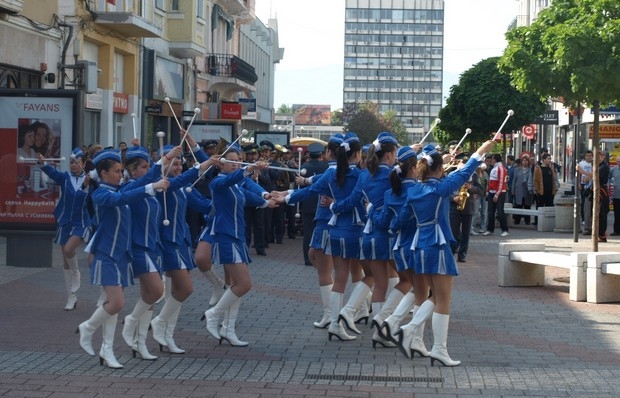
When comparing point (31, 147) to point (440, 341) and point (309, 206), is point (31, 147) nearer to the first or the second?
point (309, 206)

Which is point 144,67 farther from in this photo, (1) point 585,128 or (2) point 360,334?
(2) point 360,334

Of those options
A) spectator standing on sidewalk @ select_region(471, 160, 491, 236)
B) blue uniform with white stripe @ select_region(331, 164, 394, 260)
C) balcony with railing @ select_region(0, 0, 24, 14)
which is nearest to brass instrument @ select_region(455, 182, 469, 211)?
spectator standing on sidewalk @ select_region(471, 160, 491, 236)

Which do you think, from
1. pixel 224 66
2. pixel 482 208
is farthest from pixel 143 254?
pixel 224 66

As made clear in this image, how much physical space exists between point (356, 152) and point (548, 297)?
184 inches

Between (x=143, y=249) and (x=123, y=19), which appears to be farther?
(x=123, y=19)

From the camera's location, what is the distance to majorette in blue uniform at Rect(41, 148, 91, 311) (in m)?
12.8

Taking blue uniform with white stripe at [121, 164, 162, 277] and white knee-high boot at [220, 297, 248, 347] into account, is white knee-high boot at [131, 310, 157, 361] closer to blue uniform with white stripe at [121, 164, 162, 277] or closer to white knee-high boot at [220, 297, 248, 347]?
blue uniform with white stripe at [121, 164, 162, 277]

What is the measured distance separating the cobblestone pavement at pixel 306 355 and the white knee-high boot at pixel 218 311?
0.14m

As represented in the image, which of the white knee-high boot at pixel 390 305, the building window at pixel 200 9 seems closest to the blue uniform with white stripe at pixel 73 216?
the white knee-high boot at pixel 390 305

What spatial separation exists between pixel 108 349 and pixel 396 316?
248cm

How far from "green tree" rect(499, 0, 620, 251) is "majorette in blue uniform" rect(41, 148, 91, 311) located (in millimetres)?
6107

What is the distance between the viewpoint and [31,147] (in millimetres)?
17062

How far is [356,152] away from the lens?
A: 11.0m

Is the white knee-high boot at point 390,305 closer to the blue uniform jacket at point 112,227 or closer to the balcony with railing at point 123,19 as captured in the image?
the blue uniform jacket at point 112,227
